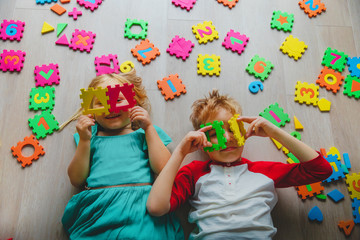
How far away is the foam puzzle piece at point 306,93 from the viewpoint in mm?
1551

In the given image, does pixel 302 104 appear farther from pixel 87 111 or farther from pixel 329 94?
pixel 87 111

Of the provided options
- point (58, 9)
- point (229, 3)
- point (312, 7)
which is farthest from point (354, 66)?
point (58, 9)

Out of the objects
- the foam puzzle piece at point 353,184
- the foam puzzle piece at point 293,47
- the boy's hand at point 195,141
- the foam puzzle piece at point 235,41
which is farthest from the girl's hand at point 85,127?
the foam puzzle piece at point 353,184

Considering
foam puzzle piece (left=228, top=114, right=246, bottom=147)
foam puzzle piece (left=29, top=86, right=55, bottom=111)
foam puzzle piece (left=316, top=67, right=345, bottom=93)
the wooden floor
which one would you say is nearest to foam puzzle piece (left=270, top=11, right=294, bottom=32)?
the wooden floor

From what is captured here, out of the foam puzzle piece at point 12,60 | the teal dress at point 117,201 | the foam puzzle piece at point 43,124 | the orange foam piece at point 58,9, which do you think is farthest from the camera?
the orange foam piece at point 58,9

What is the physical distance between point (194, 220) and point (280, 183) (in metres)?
0.39

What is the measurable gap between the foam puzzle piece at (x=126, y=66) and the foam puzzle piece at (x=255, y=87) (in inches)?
24.9

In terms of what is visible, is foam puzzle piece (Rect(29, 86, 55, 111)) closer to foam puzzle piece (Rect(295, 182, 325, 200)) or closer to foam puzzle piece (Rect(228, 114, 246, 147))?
foam puzzle piece (Rect(228, 114, 246, 147))

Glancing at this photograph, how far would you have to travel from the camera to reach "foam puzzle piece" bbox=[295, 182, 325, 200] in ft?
4.56

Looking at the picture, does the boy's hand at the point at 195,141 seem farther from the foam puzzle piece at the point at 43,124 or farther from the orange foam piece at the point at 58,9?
the orange foam piece at the point at 58,9

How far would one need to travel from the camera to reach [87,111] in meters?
1.25

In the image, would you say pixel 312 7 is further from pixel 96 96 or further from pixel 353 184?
pixel 96 96

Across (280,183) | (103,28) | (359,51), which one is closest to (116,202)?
(280,183)

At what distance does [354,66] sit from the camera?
1.62 meters
